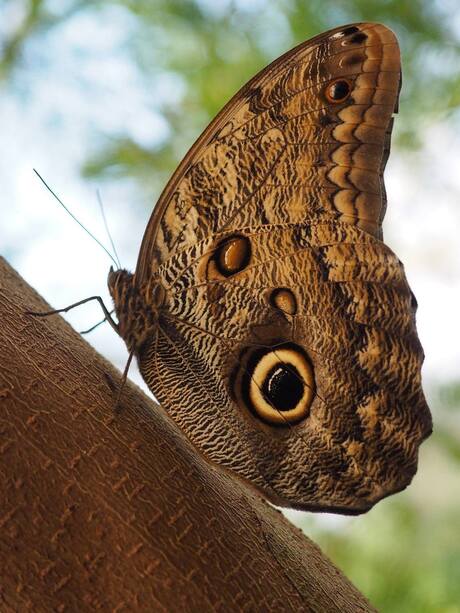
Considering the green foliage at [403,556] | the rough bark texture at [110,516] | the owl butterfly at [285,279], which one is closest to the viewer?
the rough bark texture at [110,516]

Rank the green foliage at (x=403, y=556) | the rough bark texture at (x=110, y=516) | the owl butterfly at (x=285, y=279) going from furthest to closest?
the green foliage at (x=403, y=556) → the owl butterfly at (x=285, y=279) → the rough bark texture at (x=110, y=516)

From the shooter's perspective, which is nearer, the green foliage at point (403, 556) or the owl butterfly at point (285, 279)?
the owl butterfly at point (285, 279)

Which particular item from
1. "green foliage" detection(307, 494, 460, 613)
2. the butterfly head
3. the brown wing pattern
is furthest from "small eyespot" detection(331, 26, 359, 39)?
"green foliage" detection(307, 494, 460, 613)

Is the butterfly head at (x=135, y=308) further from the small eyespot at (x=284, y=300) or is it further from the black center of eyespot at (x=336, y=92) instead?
the black center of eyespot at (x=336, y=92)

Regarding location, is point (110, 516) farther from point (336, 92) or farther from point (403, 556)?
point (403, 556)

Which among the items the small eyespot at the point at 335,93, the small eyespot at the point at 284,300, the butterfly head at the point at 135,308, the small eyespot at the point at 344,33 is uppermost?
the small eyespot at the point at 344,33

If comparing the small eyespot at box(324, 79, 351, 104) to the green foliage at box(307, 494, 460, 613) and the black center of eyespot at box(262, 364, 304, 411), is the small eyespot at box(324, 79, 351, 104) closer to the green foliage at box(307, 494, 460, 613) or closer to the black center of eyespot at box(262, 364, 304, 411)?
the black center of eyespot at box(262, 364, 304, 411)

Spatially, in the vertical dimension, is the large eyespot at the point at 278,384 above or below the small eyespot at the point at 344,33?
below

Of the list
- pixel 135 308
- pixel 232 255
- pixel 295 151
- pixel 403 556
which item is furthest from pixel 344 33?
pixel 403 556

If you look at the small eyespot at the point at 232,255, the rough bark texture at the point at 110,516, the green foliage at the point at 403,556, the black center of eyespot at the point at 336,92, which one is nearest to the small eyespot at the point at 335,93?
the black center of eyespot at the point at 336,92
